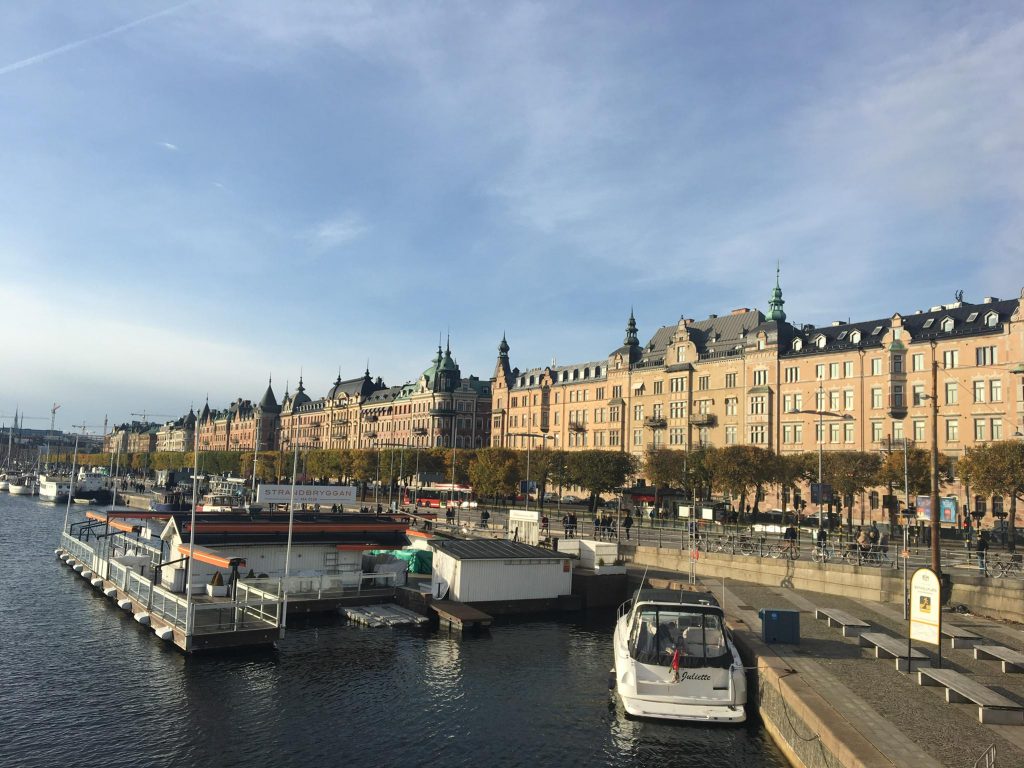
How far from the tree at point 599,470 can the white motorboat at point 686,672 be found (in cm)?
6167

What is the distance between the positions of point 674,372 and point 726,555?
202 feet

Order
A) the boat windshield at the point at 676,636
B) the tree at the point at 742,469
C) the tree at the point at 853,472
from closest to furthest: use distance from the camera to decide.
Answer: the boat windshield at the point at 676,636 → the tree at the point at 853,472 → the tree at the point at 742,469

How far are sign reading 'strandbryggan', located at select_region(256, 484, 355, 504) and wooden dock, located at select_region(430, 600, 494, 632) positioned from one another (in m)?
14.2

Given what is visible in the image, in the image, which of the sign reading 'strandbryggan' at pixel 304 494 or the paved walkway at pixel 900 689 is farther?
the sign reading 'strandbryggan' at pixel 304 494

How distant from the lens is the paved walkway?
56.5ft

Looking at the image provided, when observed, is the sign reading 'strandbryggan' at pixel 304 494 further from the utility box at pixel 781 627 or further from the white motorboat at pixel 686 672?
the utility box at pixel 781 627

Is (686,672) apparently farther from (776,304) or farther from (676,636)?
(776,304)

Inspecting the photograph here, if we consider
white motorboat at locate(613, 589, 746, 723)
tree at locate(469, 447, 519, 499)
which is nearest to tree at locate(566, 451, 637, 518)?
tree at locate(469, 447, 519, 499)

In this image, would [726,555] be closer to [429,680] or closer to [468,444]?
[429,680]

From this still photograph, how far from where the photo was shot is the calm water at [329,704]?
22.5m

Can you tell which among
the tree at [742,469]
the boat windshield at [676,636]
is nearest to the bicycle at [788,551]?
the boat windshield at [676,636]

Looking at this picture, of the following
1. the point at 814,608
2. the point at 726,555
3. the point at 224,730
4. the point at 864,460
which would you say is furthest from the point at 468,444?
the point at 224,730

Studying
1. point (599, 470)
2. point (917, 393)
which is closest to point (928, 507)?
point (917, 393)

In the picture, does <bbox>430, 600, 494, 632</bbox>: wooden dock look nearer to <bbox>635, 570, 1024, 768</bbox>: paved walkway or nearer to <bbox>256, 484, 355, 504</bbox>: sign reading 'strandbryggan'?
<bbox>635, 570, 1024, 768</bbox>: paved walkway
